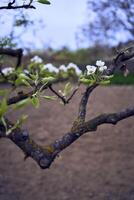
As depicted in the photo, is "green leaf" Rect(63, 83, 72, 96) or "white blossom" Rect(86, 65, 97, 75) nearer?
"white blossom" Rect(86, 65, 97, 75)

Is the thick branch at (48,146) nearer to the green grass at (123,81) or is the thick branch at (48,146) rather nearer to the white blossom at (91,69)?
the white blossom at (91,69)

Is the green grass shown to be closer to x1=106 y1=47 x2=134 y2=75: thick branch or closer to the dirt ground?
the dirt ground

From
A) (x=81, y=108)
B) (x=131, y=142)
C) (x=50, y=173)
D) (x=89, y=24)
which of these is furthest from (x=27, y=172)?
(x=89, y=24)

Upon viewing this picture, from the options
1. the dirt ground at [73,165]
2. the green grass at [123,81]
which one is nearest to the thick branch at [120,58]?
the dirt ground at [73,165]

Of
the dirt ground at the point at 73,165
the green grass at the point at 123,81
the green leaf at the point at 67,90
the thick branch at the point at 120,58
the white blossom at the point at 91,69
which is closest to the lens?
the white blossom at the point at 91,69

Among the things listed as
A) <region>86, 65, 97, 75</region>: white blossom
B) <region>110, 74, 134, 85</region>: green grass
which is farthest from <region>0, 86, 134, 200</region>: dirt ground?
<region>86, 65, 97, 75</region>: white blossom

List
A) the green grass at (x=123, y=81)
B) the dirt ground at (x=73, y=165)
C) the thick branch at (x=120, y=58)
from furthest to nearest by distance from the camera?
the green grass at (x=123, y=81)
the dirt ground at (x=73, y=165)
the thick branch at (x=120, y=58)

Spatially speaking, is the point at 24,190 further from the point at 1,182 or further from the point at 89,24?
the point at 89,24

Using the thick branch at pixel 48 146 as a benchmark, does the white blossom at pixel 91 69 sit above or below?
above

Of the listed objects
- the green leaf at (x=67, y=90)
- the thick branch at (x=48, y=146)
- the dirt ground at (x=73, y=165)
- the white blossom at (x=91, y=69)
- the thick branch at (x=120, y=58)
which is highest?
the white blossom at (x=91, y=69)
